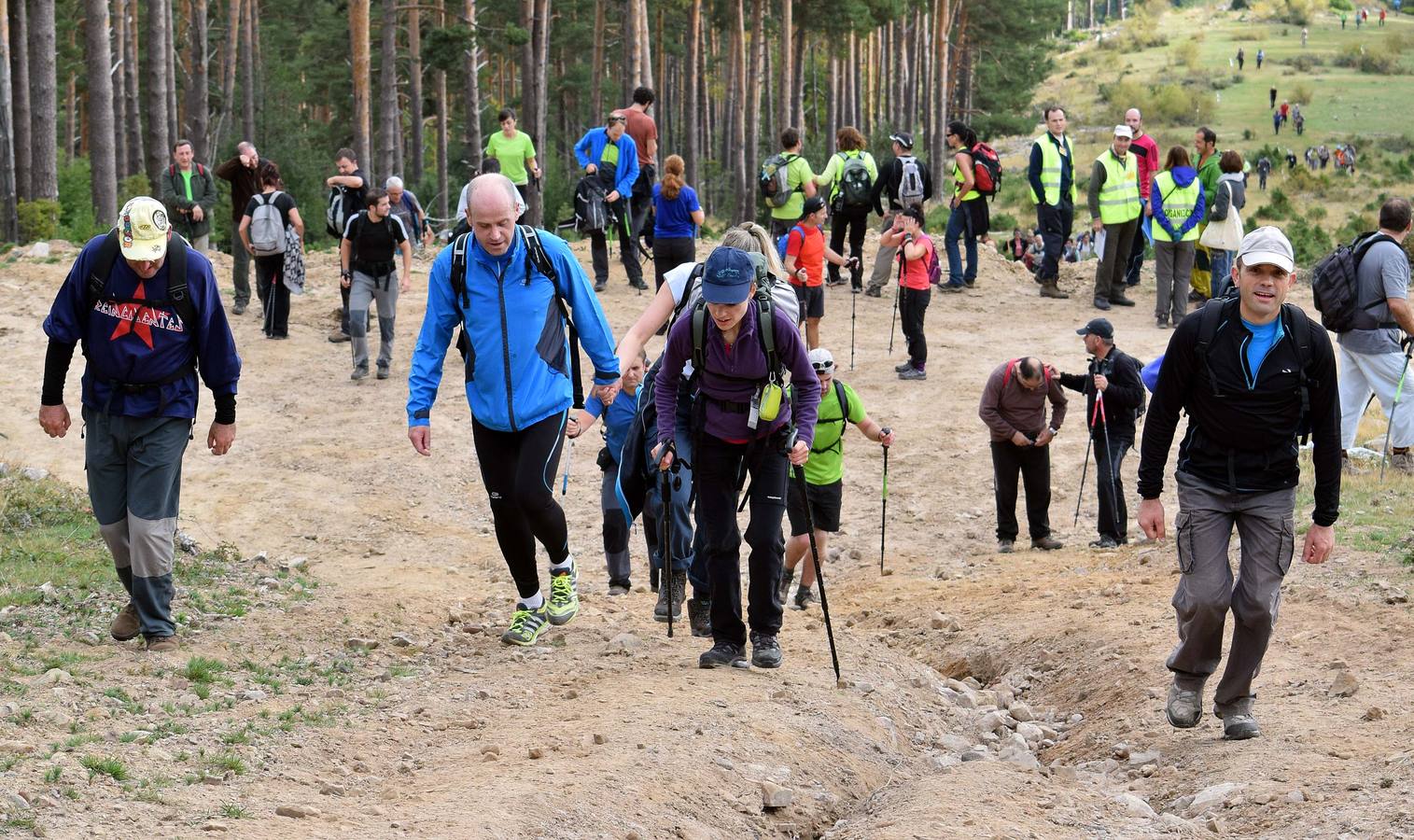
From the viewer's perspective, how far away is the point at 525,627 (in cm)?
815

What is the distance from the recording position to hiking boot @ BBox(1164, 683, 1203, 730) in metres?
6.91

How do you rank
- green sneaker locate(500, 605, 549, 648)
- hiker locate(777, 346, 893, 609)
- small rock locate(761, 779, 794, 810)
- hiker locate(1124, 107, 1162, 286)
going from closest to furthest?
small rock locate(761, 779, 794, 810)
green sneaker locate(500, 605, 549, 648)
hiker locate(777, 346, 893, 609)
hiker locate(1124, 107, 1162, 286)

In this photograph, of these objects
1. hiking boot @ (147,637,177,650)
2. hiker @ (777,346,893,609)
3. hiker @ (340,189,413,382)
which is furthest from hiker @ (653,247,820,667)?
hiker @ (340,189,413,382)

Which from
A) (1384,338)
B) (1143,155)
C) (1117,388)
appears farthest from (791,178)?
(1384,338)

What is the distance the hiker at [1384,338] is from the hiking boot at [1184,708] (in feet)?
14.5

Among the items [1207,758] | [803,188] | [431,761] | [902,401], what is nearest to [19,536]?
[431,761]

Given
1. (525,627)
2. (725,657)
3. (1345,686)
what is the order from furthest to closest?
(525,627) < (725,657) < (1345,686)

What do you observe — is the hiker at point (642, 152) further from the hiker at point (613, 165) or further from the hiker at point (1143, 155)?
the hiker at point (1143, 155)

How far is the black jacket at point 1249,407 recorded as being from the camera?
6383mm

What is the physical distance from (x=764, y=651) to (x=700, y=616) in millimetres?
720

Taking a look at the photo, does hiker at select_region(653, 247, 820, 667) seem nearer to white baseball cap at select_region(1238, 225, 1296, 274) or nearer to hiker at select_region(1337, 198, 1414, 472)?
white baseball cap at select_region(1238, 225, 1296, 274)

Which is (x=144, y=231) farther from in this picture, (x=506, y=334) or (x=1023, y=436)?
Result: (x=1023, y=436)

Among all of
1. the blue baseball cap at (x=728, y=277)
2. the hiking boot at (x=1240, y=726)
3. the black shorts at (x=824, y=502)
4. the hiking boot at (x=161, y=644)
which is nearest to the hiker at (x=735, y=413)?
the blue baseball cap at (x=728, y=277)

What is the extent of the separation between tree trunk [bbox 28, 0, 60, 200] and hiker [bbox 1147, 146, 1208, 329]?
14938 mm
